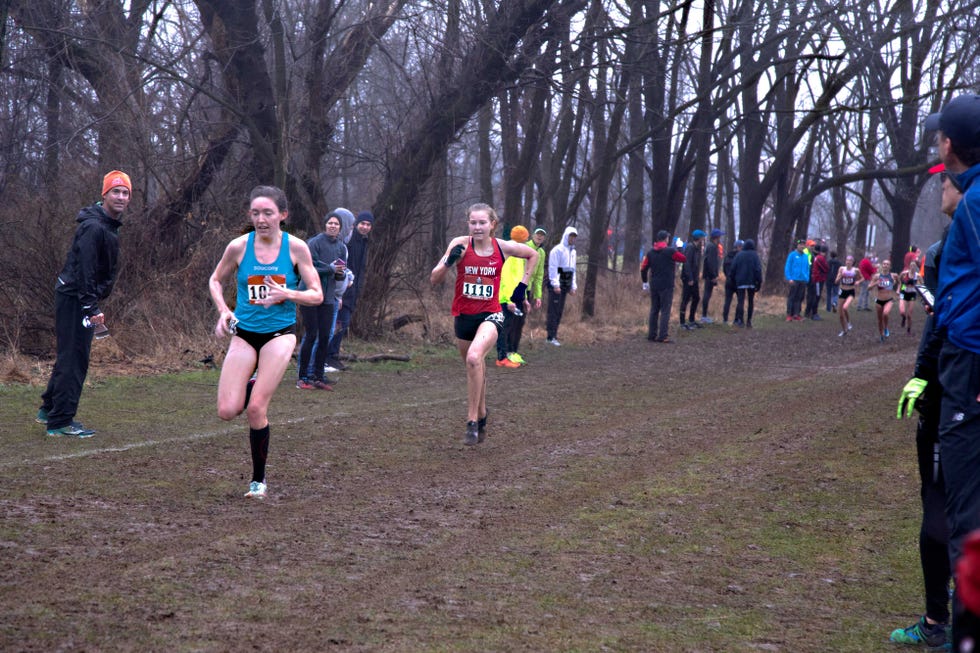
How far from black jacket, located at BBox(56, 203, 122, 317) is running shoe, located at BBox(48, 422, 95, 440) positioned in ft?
3.51

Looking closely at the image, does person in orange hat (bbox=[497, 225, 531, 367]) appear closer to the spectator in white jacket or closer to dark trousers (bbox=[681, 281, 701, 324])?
the spectator in white jacket

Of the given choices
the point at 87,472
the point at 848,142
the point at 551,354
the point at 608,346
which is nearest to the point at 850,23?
the point at 848,142

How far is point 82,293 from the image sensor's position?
354 inches

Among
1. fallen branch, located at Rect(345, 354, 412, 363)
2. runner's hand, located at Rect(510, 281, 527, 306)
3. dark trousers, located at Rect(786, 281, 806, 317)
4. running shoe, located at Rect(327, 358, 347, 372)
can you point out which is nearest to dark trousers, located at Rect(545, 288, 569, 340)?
runner's hand, located at Rect(510, 281, 527, 306)

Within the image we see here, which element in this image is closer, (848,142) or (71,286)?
(71,286)

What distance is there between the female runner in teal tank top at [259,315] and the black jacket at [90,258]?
2.28 metres

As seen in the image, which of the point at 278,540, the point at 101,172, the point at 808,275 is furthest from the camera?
the point at 808,275

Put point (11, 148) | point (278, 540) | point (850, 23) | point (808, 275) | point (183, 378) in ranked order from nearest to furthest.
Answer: point (278, 540), point (183, 378), point (11, 148), point (808, 275), point (850, 23)

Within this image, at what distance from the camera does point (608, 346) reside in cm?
2075

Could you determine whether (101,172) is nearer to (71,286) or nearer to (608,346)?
(71,286)

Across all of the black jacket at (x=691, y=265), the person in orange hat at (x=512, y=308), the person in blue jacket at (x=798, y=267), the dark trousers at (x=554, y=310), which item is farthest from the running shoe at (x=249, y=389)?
the person in blue jacket at (x=798, y=267)

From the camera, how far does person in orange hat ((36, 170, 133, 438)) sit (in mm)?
8984

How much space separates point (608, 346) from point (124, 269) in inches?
374

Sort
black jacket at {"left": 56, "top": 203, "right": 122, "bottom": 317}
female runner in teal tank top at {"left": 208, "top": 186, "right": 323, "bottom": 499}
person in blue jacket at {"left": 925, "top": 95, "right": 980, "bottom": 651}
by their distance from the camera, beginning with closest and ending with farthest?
person in blue jacket at {"left": 925, "top": 95, "right": 980, "bottom": 651} → female runner in teal tank top at {"left": 208, "top": 186, "right": 323, "bottom": 499} → black jacket at {"left": 56, "top": 203, "right": 122, "bottom": 317}
